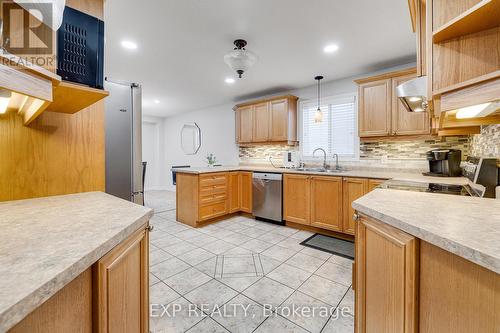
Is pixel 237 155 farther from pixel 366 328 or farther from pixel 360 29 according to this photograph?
pixel 366 328

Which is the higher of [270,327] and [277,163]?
[277,163]

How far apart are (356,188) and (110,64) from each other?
12.4 ft

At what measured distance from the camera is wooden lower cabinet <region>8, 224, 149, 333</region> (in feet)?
1.78

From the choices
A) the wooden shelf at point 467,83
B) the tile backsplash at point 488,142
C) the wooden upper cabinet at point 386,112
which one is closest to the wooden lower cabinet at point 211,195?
the wooden upper cabinet at point 386,112

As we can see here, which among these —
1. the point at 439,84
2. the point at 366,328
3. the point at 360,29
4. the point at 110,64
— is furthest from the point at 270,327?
the point at 110,64

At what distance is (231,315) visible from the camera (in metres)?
1.63

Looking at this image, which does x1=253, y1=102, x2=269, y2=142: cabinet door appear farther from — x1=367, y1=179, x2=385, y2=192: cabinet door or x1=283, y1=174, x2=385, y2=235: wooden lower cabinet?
x1=367, y1=179, x2=385, y2=192: cabinet door

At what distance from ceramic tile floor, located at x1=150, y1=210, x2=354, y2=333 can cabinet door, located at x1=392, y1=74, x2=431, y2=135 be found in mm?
1814

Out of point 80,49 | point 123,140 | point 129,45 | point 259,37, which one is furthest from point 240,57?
point 80,49

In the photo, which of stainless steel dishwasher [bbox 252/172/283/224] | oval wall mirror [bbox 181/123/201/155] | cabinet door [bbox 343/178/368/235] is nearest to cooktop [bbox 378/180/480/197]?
cabinet door [bbox 343/178/368/235]

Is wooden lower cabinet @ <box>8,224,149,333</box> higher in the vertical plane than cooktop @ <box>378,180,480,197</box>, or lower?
lower

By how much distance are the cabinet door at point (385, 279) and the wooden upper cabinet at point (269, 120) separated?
303 cm

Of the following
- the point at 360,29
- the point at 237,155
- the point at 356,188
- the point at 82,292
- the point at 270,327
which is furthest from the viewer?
the point at 237,155

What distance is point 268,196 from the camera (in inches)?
151
